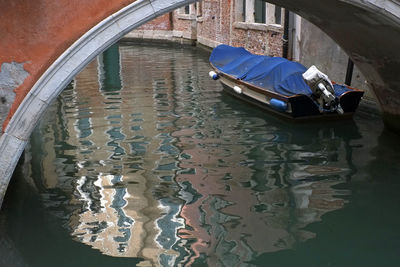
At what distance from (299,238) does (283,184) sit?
1028mm

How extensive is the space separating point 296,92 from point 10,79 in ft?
13.1

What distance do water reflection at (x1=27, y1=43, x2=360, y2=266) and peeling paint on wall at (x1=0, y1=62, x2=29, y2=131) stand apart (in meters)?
1.02

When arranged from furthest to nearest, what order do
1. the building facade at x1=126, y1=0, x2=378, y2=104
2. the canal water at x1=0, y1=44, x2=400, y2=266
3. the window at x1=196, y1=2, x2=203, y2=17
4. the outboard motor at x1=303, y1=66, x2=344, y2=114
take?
the window at x1=196, y1=2, x2=203, y2=17, the building facade at x1=126, y1=0, x2=378, y2=104, the outboard motor at x1=303, y1=66, x2=344, y2=114, the canal water at x1=0, y1=44, x2=400, y2=266

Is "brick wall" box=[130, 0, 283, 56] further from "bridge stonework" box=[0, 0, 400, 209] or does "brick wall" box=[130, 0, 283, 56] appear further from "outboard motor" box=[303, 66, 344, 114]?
"bridge stonework" box=[0, 0, 400, 209]

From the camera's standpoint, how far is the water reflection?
11.9 feet

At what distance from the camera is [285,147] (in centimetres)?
572

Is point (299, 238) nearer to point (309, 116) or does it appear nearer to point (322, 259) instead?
point (322, 259)

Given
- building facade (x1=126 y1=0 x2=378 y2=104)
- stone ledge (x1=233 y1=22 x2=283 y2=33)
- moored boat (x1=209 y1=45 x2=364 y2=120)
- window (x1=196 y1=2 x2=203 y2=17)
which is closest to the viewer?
moored boat (x1=209 y1=45 x2=364 y2=120)

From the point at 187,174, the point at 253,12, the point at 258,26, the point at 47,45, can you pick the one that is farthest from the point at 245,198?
the point at 253,12

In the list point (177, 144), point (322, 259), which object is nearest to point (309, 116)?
point (177, 144)

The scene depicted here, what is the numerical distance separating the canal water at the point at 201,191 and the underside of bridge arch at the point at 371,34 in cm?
52

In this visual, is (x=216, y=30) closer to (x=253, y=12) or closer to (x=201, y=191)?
(x=253, y=12)

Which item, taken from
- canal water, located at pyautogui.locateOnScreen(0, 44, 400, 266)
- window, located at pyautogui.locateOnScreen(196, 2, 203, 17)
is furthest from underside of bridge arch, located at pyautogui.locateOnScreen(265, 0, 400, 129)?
window, located at pyautogui.locateOnScreen(196, 2, 203, 17)

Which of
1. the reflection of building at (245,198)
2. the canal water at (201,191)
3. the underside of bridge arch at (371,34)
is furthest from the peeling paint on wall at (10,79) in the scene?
the underside of bridge arch at (371,34)
